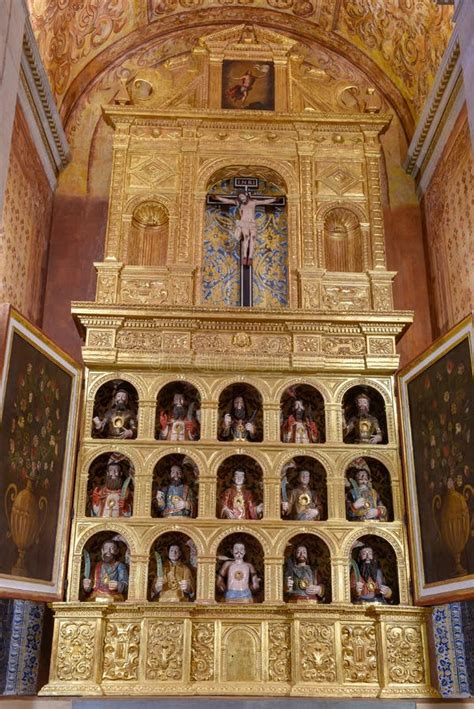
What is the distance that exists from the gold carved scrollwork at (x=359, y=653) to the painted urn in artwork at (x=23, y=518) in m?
3.44

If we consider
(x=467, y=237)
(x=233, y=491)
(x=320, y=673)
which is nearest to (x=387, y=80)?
(x=467, y=237)

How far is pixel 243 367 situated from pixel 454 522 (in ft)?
10.2

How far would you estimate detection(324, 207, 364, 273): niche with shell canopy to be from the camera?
11.2 metres

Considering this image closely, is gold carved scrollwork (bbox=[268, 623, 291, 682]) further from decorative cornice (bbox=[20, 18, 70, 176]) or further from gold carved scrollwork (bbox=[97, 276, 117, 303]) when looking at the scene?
decorative cornice (bbox=[20, 18, 70, 176])

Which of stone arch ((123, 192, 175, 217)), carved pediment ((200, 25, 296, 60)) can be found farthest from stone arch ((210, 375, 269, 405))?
carved pediment ((200, 25, 296, 60))

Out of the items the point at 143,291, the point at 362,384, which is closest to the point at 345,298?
the point at 362,384

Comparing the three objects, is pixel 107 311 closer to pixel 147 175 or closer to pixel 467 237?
pixel 147 175

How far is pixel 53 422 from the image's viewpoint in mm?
9281

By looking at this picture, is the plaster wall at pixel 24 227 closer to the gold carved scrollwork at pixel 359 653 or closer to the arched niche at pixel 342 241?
the arched niche at pixel 342 241

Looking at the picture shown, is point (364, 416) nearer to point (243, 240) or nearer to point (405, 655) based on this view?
point (405, 655)

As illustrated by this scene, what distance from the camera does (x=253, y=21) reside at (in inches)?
516

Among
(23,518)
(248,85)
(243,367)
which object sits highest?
(248,85)

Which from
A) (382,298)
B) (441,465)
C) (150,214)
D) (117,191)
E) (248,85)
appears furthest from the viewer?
(248,85)

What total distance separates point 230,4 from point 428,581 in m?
9.15
